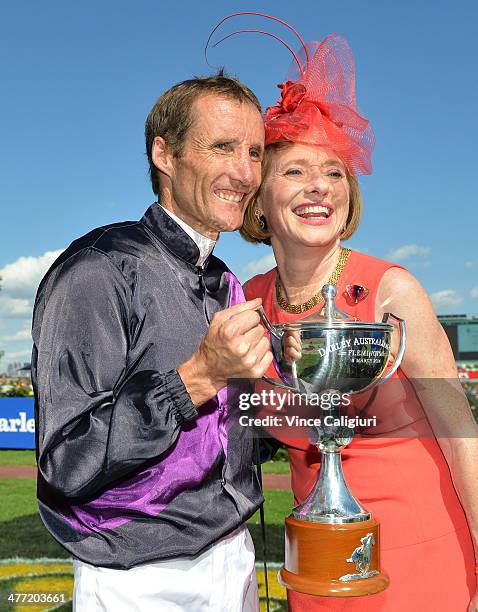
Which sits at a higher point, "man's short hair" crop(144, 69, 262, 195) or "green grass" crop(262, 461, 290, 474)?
"man's short hair" crop(144, 69, 262, 195)

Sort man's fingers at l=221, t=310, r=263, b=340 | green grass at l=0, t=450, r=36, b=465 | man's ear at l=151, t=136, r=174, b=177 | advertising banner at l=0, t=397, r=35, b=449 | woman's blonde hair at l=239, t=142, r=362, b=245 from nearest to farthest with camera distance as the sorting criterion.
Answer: man's fingers at l=221, t=310, r=263, b=340, man's ear at l=151, t=136, r=174, b=177, woman's blonde hair at l=239, t=142, r=362, b=245, advertising banner at l=0, t=397, r=35, b=449, green grass at l=0, t=450, r=36, b=465

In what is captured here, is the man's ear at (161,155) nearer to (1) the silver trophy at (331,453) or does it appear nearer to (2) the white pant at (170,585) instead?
(1) the silver trophy at (331,453)

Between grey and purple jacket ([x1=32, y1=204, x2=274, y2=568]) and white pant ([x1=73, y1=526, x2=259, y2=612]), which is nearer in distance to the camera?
grey and purple jacket ([x1=32, y1=204, x2=274, y2=568])

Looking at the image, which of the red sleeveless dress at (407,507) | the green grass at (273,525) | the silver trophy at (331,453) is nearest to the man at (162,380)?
the silver trophy at (331,453)

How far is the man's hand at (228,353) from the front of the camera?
2041 millimetres

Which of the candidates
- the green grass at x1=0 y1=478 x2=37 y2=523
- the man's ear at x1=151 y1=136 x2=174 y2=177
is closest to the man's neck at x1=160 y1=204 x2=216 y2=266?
the man's ear at x1=151 y1=136 x2=174 y2=177

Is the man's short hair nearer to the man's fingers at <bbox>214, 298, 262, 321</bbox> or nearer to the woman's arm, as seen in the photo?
the man's fingers at <bbox>214, 298, 262, 321</bbox>

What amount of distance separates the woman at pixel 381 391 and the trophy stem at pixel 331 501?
31 cm

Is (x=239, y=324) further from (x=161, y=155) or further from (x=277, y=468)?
(x=277, y=468)

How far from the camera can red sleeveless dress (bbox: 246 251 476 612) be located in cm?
261

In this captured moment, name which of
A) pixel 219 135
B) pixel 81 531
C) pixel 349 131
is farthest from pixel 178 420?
pixel 349 131

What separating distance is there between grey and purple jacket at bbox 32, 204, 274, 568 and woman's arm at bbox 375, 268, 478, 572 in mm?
650

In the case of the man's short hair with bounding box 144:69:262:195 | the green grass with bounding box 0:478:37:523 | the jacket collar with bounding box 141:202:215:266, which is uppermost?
the man's short hair with bounding box 144:69:262:195

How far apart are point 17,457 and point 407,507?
1494cm
